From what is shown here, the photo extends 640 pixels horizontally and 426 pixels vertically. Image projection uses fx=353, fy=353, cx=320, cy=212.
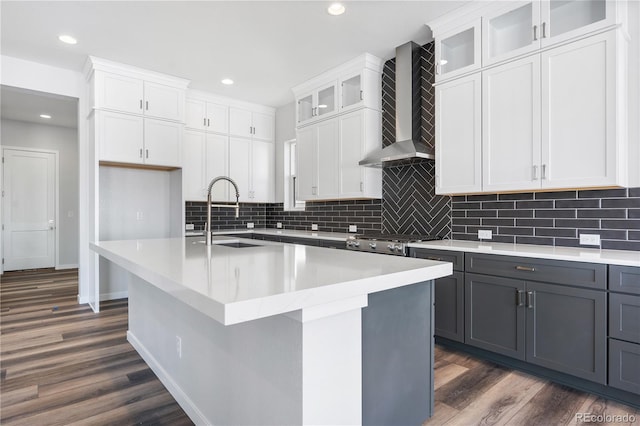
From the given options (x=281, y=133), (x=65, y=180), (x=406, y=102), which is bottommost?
(x=65, y=180)

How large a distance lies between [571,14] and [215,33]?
2.90 meters

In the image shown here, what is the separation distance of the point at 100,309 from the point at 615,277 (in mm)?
4744

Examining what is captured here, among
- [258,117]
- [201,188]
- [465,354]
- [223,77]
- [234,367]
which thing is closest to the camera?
[234,367]

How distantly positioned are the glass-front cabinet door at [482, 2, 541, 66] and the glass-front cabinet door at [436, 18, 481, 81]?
16 centimetres

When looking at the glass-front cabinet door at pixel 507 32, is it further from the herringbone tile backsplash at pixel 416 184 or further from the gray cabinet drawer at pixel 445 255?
the gray cabinet drawer at pixel 445 255

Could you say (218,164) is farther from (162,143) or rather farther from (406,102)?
(406,102)

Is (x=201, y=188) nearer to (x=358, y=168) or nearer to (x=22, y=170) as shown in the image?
(x=358, y=168)

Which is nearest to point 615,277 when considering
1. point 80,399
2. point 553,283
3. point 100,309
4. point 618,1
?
point 553,283

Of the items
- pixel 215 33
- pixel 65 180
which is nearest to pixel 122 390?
pixel 215 33

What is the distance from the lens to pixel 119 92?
4.08 meters

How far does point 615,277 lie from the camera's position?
6.56 feet

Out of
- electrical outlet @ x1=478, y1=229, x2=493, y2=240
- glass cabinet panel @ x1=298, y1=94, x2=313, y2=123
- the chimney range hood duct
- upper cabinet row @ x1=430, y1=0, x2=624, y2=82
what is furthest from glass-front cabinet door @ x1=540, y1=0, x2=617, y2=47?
glass cabinet panel @ x1=298, y1=94, x2=313, y2=123

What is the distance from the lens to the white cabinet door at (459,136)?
2.87 m

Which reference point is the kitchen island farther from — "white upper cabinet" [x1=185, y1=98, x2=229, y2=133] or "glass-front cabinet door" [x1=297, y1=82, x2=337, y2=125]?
"white upper cabinet" [x1=185, y1=98, x2=229, y2=133]
